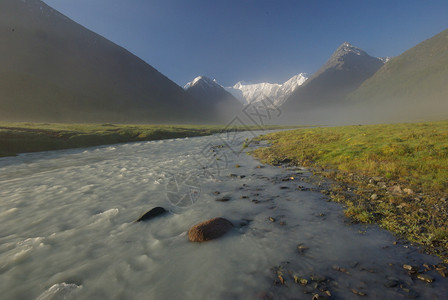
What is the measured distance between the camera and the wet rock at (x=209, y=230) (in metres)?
7.92

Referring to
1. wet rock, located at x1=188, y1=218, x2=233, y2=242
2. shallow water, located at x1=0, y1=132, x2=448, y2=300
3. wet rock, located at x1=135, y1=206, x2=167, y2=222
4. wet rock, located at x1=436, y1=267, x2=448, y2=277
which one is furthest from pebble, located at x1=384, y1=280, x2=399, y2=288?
wet rock, located at x1=135, y1=206, x2=167, y2=222

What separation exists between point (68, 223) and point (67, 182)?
9.32 metres

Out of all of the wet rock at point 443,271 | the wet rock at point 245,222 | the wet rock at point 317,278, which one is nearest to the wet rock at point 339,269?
the wet rock at point 317,278

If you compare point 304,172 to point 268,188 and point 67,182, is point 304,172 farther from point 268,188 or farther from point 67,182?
point 67,182

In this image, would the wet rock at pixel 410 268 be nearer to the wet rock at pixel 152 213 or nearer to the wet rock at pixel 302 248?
the wet rock at pixel 302 248

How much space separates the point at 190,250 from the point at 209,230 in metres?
1.18

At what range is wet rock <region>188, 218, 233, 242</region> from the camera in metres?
7.92

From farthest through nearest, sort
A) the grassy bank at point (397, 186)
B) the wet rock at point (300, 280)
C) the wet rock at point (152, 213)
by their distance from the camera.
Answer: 1. the wet rock at point (152, 213)
2. the grassy bank at point (397, 186)
3. the wet rock at point (300, 280)

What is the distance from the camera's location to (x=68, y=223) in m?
9.47

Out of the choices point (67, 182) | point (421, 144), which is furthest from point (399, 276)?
point (67, 182)

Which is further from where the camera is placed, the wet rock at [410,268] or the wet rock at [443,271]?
the wet rock at [410,268]

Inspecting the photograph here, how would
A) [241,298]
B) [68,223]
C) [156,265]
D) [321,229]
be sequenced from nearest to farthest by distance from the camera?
[241,298] < [156,265] < [321,229] < [68,223]

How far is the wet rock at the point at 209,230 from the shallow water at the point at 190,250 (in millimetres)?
303

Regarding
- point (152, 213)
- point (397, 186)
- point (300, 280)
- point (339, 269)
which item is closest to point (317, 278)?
point (300, 280)
